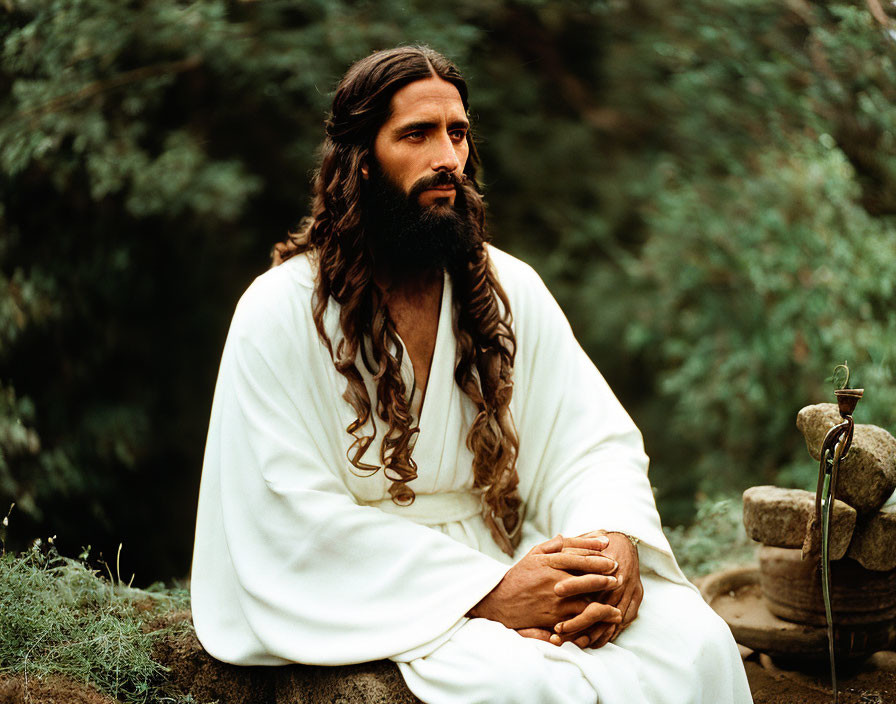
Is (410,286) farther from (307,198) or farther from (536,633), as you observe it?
(307,198)

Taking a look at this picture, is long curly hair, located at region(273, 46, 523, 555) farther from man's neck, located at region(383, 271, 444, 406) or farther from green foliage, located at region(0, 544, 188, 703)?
green foliage, located at region(0, 544, 188, 703)

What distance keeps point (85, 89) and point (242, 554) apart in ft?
12.1

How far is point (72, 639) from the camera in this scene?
303 centimetres

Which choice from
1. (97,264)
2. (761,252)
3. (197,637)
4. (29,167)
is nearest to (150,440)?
(97,264)

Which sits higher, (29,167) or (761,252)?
(29,167)

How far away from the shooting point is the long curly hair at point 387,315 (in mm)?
2910

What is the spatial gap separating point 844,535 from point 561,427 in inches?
38.2

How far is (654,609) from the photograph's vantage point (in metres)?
2.74

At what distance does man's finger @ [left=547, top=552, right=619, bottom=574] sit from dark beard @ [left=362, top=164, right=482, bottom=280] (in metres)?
1.05

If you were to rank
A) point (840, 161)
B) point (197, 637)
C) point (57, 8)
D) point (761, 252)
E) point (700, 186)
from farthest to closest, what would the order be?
point (700, 186) → point (761, 252) → point (840, 161) → point (57, 8) → point (197, 637)

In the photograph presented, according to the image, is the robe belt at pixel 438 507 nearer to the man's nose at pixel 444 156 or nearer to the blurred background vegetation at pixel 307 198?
the man's nose at pixel 444 156

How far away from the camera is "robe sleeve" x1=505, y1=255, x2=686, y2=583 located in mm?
3055

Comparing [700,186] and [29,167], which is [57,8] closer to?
[29,167]

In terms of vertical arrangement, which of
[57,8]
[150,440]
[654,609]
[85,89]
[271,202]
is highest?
[57,8]
